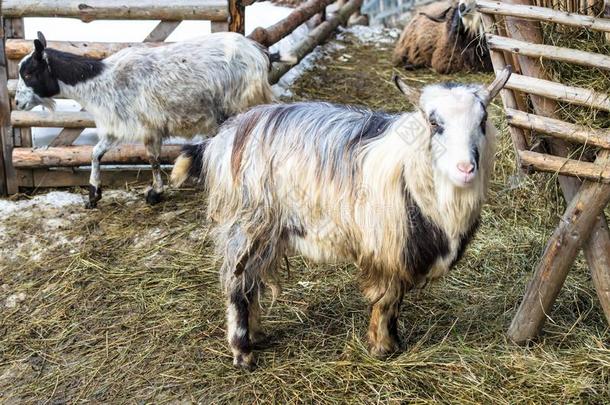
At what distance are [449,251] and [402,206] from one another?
1.06 ft

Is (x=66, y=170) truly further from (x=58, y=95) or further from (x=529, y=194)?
(x=529, y=194)

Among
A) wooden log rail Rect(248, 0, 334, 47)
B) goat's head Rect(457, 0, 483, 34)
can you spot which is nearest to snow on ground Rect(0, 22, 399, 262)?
wooden log rail Rect(248, 0, 334, 47)

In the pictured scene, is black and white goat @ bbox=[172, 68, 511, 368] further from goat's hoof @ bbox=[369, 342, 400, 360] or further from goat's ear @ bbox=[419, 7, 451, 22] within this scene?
goat's ear @ bbox=[419, 7, 451, 22]

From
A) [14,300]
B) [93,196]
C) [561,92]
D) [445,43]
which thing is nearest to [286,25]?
[445,43]

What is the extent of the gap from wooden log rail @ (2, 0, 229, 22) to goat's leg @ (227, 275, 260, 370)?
315cm

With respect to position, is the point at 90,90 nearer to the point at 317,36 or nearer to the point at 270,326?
the point at 270,326

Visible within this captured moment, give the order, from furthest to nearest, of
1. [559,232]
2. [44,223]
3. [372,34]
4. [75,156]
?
1. [372,34]
2. [75,156]
3. [44,223]
4. [559,232]

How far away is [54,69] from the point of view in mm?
5922

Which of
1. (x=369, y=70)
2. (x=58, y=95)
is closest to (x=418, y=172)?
(x=58, y=95)

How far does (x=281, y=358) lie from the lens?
4.02 metres

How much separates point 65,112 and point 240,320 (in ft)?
10.9

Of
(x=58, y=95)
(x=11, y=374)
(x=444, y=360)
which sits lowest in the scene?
(x=11, y=374)

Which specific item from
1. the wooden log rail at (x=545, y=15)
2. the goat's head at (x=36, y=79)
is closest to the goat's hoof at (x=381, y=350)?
the wooden log rail at (x=545, y=15)

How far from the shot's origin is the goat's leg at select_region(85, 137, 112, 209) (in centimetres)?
596
